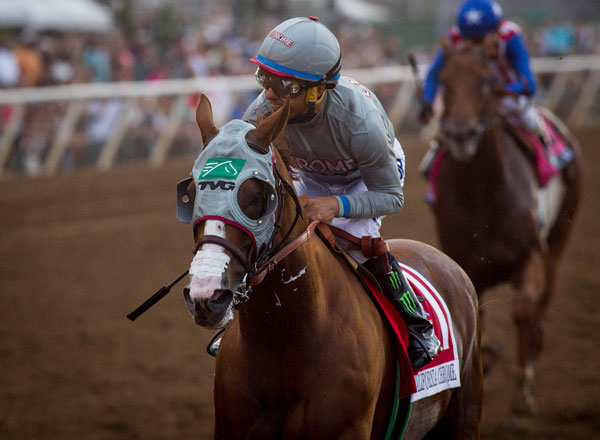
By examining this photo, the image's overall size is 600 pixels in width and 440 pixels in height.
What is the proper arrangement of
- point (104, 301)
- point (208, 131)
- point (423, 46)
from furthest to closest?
point (423, 46) < point (104, 301) < point (208, 131)

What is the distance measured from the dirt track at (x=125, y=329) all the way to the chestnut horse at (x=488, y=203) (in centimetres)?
53

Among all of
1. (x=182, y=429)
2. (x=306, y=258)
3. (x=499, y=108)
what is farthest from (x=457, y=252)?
(x=306, y=258)

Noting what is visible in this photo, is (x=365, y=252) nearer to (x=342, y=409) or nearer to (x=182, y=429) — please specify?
(x=342, y=409)

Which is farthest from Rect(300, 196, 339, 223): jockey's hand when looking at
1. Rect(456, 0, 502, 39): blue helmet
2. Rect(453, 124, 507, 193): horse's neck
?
Rect(456, 0, 502, 39): blue helmet

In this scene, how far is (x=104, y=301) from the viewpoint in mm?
8156

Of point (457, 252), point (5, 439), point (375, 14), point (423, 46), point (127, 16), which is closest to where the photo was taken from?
point (5, 439)

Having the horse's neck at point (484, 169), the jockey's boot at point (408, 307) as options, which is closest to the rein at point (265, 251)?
the jockey's boot at point (408, 307)

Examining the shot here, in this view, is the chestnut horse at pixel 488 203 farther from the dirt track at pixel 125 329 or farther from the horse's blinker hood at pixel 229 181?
the horse's blinker hood at pixel 229 181

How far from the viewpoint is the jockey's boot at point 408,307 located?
3477 millimetres

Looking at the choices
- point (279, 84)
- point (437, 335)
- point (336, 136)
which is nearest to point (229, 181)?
point (279, 84)

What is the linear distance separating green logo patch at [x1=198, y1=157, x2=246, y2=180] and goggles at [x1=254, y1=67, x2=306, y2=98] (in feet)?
1.82

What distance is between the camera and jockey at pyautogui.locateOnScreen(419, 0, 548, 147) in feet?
21.6

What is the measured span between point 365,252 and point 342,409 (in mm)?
764

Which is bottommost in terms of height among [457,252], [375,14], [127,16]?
[375,14]
